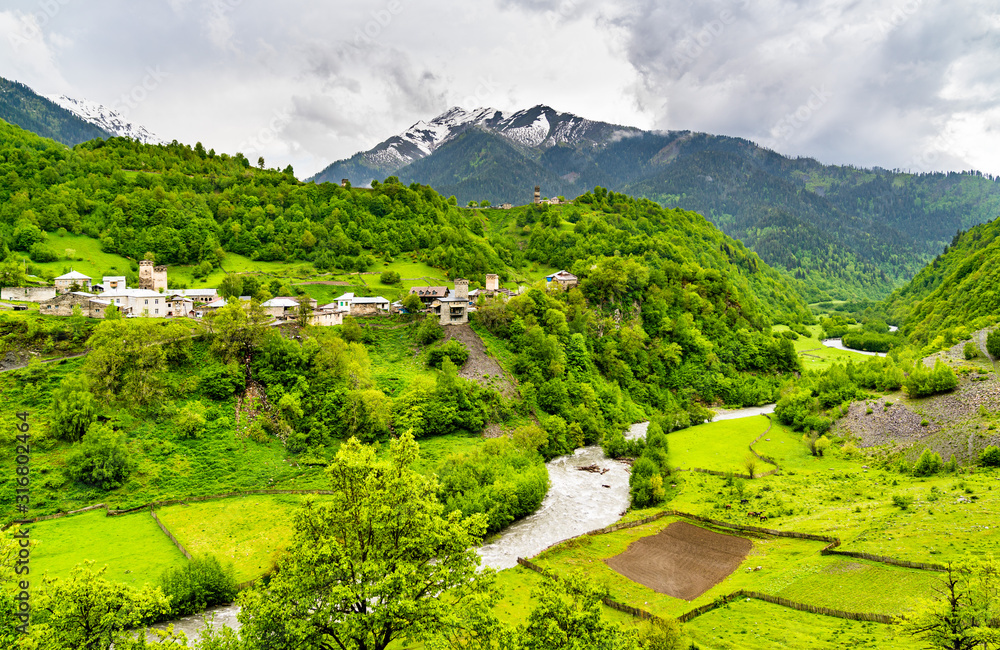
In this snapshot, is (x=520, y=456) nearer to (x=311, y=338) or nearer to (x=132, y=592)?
(x=311, y=338)

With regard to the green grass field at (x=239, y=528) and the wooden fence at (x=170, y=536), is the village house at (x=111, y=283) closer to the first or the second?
the wooden fence at (x=170, y=536)

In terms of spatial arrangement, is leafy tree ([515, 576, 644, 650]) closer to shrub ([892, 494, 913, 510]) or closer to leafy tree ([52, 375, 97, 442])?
shrub ([892, 494, 913, 510])

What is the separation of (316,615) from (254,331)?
54.9 metres

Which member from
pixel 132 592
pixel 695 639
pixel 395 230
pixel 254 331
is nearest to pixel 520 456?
pixel 695 639

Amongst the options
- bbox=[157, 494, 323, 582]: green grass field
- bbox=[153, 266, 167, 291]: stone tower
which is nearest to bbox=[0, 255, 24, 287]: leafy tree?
bbox=[153, 266, 167, 291]: stone tower

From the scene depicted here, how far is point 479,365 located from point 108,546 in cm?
4534

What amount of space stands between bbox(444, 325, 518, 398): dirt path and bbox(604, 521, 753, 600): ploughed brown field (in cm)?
3114

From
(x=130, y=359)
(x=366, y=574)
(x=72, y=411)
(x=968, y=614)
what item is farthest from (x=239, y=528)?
(x=968, y=614)

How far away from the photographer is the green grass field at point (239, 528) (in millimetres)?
40250

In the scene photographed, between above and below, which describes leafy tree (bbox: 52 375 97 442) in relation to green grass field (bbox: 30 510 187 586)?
above

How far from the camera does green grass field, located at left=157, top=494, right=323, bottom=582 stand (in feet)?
132

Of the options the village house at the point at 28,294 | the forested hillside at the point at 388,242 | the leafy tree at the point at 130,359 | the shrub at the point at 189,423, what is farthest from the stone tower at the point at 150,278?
the shrub at the point at 189,423

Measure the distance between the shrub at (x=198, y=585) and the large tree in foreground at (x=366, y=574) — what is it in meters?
22.3

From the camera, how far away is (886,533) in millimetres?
40719
